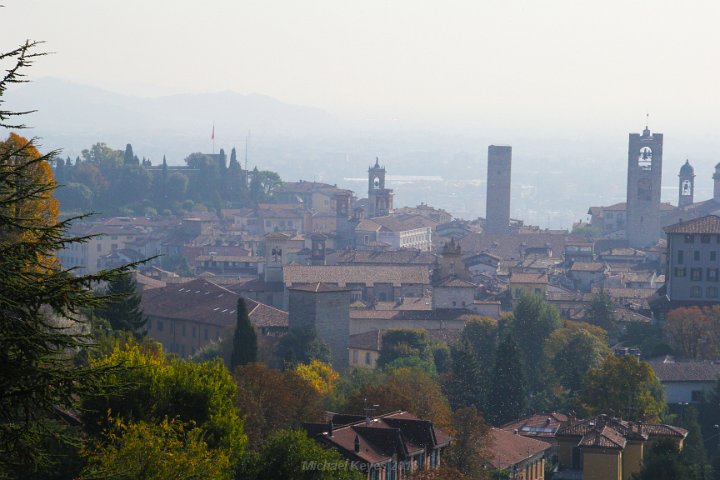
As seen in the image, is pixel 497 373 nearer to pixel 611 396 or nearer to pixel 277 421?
pixel 611 396

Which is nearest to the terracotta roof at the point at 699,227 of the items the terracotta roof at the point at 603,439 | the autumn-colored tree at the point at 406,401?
the autumn-colored tree at the point at 406,401

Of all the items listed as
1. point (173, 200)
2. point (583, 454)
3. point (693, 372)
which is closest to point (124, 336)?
point (583, 454)

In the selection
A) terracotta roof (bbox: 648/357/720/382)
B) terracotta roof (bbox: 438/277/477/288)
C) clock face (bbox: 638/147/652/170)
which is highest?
clock face (bbox: 638/147/652/170)

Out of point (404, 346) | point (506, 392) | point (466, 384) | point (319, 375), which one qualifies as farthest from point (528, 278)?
point (506, 392)

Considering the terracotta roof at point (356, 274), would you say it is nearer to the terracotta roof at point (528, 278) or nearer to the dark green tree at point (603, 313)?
the terracotta roof at point (528, 278)

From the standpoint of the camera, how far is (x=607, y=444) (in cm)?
3253

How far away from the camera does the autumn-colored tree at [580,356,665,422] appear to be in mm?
38969

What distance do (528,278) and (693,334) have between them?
72.6 feet

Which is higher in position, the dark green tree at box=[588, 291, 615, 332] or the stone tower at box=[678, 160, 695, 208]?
the stone tower at box=[678, 160, 695, 208]

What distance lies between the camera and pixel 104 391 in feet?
27.9

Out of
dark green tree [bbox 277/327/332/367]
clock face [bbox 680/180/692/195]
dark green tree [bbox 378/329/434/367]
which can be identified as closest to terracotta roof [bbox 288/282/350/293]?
dark green tree [bbox 378/329/434/367]

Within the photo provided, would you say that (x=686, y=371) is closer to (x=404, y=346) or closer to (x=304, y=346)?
(x=404, y=346)

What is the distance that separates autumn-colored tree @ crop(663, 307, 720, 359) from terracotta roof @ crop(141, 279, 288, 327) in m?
12.7

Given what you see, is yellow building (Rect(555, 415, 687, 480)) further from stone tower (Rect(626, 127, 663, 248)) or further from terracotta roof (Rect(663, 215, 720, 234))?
stone tower (Rect(626, 127, 663, 248))
